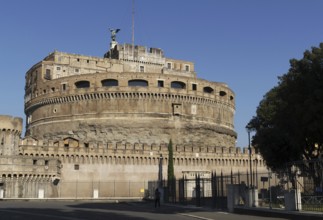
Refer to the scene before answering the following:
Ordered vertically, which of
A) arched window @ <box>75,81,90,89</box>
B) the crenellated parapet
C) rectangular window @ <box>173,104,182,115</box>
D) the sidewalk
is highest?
arched window @ <box>75,81,90,89</box>

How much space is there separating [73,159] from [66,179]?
2.21m

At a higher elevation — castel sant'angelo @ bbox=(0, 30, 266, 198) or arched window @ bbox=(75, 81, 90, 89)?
arched window @ bbox=(75, 81, 90, 89)

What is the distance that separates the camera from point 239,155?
55812mm

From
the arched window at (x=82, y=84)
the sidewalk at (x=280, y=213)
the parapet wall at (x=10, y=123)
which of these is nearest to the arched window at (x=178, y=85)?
the arched window at (x=82, y=84)

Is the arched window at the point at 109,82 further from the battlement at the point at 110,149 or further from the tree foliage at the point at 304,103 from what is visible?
the tree foliage at the point at 304,103

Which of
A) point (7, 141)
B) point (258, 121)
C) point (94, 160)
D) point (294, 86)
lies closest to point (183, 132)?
point (94, 160)

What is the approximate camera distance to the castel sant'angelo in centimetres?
4378

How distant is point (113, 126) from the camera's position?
58656 millimetres

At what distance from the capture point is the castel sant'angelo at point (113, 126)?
43781mm

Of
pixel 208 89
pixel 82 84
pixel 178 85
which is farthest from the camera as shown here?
pixel 208 89

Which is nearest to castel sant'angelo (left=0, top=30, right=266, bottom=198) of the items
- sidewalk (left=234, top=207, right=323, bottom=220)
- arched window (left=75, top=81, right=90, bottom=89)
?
arched window (left=75, top=81, right=90, bottom=89)

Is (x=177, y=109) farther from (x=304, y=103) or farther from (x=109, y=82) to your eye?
(x=304, y=103)

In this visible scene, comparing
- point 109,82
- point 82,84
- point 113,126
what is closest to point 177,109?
point 113,126

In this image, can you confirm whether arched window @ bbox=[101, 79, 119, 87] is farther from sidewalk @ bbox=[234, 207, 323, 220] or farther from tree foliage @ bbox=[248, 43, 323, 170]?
sidewalk @ bbox=[234, 207, 323, 220]
